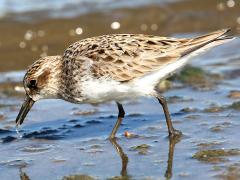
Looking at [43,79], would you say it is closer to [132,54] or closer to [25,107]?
[25,107]

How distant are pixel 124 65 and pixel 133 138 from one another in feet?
3.14

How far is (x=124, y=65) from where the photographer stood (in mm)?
7305

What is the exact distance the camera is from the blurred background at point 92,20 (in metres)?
13.2

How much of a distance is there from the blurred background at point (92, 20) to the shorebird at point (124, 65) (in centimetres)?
514

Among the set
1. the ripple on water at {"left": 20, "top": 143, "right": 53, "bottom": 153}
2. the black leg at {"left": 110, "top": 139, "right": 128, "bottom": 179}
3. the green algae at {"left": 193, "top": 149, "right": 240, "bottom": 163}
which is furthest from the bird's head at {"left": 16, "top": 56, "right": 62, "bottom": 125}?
the green algae at {"left": 193, "top": 149, "right": 240, "bottom": 163}

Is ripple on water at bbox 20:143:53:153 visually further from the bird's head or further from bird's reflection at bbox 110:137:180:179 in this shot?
bird's reflection at bbox 110:137:180:179

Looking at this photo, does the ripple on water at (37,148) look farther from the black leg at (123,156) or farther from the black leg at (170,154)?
the black leg at (170,154)

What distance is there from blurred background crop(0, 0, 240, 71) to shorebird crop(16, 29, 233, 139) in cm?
514

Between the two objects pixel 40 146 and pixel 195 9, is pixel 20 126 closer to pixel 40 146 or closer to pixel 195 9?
pixel 40 146

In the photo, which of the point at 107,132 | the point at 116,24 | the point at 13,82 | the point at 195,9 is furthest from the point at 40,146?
the point at 195,9

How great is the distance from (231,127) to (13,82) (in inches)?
179

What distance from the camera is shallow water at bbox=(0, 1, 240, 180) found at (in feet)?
21.0

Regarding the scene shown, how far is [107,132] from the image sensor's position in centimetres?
798

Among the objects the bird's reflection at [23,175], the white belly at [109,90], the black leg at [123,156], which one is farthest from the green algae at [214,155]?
the bird's reflection at [23,175]
